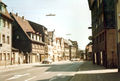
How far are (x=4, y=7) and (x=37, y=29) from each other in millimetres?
33014

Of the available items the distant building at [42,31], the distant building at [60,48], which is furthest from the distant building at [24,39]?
the distant building at [60,48]

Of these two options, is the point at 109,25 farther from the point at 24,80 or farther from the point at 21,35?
the point at 21,35

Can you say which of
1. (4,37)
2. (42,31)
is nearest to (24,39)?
(42,31)

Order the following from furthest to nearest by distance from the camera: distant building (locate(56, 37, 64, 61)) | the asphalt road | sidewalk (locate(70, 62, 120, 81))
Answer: distant building (locate(56, 37, 64, 61)), the asphalt road, sidewalk (locate(70, 62, 120, 81))

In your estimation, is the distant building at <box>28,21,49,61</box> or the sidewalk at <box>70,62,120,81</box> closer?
the sidewalk at <box>70,62,120,81</box>

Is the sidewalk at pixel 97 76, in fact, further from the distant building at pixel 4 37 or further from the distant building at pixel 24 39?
the distant building at pixel 24 39

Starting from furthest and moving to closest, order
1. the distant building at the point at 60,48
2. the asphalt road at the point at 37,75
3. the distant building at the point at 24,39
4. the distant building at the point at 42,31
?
the distant building at the point at 60,48, the distant building at the point at 42,31, the distant building at the point at 24,39, the asphalt road at the point at 37,75

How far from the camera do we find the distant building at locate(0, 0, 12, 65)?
44.9 meters

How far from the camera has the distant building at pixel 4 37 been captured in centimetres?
4494

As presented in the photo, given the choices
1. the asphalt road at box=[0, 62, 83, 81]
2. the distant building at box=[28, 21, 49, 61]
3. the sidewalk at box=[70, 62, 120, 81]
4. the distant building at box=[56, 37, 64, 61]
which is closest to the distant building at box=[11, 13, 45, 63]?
the distant building at box=[28, 21, 49, 61]

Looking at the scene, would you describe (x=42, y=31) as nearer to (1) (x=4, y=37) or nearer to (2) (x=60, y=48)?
(1) (x=4, y=37)

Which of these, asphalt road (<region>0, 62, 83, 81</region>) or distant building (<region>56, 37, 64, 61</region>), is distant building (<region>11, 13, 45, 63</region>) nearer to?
asphalt road (<region>0, 62, 83, 81</region>)

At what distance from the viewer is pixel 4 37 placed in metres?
46.8

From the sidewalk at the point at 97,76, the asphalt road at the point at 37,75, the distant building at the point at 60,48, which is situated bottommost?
the asphalt road at the point at 37,75
